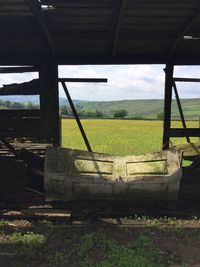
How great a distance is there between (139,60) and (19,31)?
3.21 m

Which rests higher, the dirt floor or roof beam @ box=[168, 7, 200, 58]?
roof beam @ box=[168, 7, 200, 58]

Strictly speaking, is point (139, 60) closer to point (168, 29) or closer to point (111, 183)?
point (168, 29)

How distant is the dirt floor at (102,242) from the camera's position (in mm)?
5664

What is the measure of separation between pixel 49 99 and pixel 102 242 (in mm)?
4474

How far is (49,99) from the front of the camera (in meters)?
9.66

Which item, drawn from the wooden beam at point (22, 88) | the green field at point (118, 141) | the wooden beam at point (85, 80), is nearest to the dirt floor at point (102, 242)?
the wooden beam at point (22, 88)

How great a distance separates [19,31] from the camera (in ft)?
26.6

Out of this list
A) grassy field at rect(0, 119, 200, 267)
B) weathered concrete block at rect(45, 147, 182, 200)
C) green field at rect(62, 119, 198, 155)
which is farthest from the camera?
green field at rect(62, 119, 198, 155)

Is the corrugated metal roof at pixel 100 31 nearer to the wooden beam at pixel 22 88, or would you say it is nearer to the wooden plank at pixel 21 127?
the wooden beam at pixel 22 88

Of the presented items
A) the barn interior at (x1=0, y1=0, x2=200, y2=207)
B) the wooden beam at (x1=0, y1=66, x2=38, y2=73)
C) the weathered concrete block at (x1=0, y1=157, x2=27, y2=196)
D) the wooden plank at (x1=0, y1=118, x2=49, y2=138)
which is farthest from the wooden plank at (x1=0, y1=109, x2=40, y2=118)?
the weathered concrete block at (x1=0, y1=157, x2=27, y2=196)

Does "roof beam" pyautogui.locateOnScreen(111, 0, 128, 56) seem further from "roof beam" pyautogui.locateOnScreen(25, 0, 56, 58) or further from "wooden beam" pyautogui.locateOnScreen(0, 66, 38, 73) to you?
"wooden beam" pyautogui.locateOnScreen(0, 66, 38, 73)

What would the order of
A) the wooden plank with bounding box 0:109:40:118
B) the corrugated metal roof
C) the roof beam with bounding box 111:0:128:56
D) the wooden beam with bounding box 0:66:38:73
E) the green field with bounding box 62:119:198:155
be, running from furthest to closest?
the green field with bounding box 62:119:198:155 < the wooden plank with bounding box 0:109:40:118 < the wooden beam with bounding box 0:66:38:73 < the corrugated metal roof < the roof beam with bounding box 111:0:128:56

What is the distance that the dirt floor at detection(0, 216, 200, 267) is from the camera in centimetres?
566

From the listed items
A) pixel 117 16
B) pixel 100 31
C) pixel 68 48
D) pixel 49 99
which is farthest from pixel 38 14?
pixel 49 99
